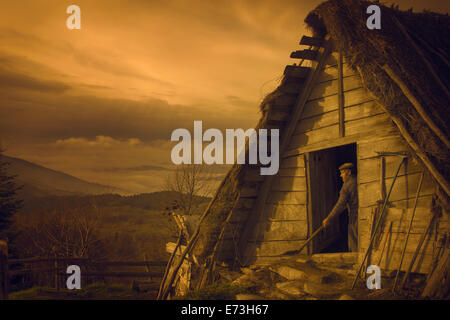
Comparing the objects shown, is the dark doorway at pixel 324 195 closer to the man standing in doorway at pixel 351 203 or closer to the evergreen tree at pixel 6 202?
the man standing in doorway at pixel 351 203

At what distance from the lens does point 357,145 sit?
6.58m

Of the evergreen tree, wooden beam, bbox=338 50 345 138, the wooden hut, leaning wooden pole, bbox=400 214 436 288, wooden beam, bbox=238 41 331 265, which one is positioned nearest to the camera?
leaning wooden pole, bbox=400 214 436 288

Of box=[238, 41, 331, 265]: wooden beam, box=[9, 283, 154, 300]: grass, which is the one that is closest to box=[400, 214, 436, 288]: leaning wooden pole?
box=[238, 41, 331, 265]: wooden beam

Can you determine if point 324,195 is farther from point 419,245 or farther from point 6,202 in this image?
point 6,202

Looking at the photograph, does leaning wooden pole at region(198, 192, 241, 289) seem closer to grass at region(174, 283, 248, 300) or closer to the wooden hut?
the wooden hut

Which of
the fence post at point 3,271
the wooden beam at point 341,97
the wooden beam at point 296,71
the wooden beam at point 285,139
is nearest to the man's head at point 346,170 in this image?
the wooden beam at point 341,97

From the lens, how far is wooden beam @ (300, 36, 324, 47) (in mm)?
7229

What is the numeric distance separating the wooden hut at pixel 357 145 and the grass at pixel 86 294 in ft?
24.0

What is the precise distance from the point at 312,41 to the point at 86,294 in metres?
11.7

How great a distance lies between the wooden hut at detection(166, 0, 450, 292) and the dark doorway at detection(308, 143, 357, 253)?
0.07ft

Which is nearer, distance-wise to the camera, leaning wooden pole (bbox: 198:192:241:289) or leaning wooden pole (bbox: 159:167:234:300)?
leaning wooden pole (bbox: 159:167:234:300)

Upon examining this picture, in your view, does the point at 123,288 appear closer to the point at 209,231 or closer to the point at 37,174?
the point at 209,231

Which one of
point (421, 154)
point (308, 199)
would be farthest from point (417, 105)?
point (308, 199)

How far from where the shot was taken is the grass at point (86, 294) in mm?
12531
